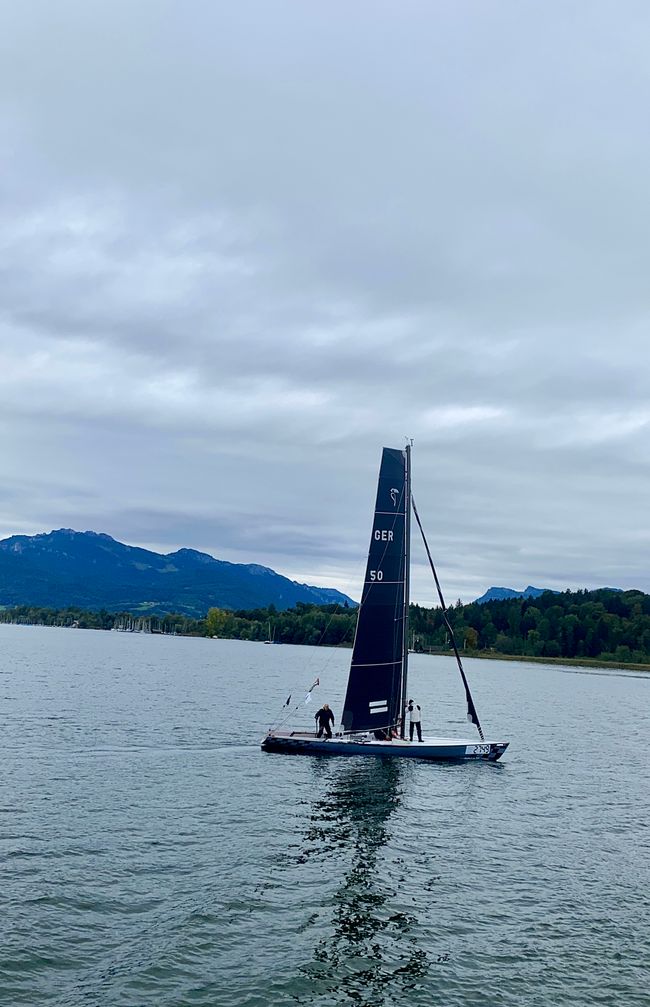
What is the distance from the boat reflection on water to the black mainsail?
34.7 ft

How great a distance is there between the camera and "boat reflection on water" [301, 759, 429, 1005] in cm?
2223

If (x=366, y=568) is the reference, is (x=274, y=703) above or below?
below

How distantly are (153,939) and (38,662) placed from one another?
140724 mm

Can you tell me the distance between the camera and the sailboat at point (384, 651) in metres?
56.9

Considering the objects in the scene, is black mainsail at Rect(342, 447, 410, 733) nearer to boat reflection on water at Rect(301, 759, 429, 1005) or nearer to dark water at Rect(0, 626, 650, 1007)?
dark water at Rect(0, 626, 650, 1007)

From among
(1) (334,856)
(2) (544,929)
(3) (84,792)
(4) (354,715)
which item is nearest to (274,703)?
(4) (354,715)

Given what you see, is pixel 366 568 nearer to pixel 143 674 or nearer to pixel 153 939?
pixel 153 939

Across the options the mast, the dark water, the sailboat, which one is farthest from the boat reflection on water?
the mast

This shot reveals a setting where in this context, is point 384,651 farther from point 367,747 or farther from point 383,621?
point 367,747

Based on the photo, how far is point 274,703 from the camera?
99.6m

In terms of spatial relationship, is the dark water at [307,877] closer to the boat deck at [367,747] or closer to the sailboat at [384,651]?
the boat deck at [367,747]

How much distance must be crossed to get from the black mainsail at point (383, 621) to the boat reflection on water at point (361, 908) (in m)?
10.6

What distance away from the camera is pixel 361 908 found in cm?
2772

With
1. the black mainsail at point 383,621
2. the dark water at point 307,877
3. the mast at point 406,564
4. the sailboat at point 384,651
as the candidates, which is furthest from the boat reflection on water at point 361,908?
the mast at point 406,564
